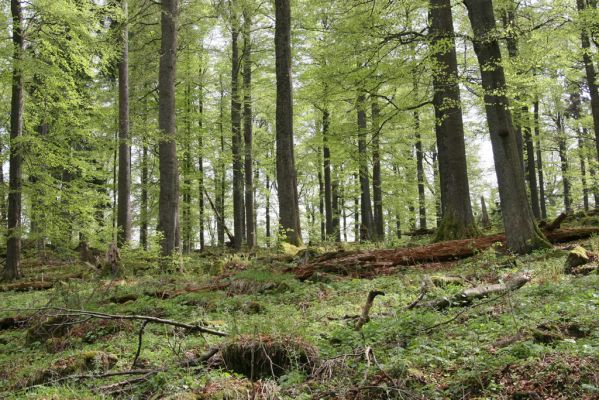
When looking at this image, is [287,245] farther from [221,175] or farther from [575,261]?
[221,175]

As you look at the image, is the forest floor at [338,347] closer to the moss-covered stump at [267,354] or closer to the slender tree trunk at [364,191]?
the moss-covered stump at [267,354]

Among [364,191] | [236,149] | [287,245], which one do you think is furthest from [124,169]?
[364,191]

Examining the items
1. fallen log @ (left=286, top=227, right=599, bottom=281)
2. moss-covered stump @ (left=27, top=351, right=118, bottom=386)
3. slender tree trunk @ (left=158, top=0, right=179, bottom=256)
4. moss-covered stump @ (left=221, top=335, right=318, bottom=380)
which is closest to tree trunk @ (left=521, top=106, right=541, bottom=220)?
fallen log @ (left=286, top=227, right=599, bottom=281)

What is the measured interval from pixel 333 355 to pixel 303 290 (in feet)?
12.8

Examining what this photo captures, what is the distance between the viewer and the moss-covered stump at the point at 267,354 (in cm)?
412

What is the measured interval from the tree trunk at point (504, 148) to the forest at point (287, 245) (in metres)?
0.04

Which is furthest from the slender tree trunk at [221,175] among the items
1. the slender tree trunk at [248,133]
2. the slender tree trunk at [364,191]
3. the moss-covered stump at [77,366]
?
the moss-covered stump at [77,366]

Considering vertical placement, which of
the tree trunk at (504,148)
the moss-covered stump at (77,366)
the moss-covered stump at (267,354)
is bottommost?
the moss-covered stump at (77,366)

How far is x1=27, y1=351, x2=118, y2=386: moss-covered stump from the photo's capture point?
4.55m

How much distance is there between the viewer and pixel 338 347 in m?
4.53

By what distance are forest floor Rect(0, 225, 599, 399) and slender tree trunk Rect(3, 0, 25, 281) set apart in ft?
18.9

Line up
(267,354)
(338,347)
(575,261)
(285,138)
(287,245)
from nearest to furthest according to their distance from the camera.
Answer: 1. (267,354)
2. (338,347)
3. (575,261)
4. (287,245)
5. (285,138)

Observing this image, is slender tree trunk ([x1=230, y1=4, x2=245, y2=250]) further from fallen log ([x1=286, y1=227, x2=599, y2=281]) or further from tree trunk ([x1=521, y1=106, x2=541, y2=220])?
tree trunk ([x1=521, y1=106, x2=541, y2=220])

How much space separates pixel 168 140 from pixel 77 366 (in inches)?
322
